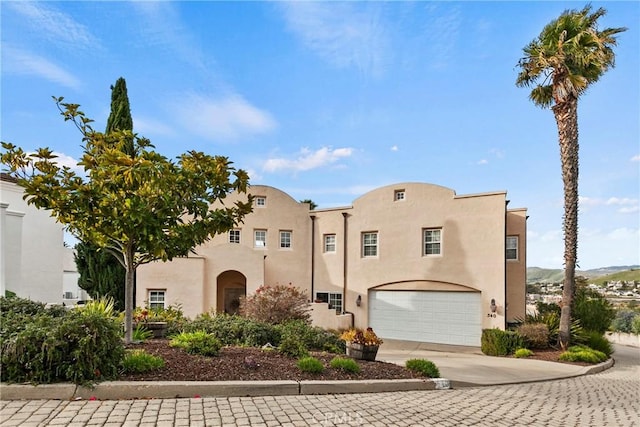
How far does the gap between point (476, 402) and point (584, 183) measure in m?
11.7

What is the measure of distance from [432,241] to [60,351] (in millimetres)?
14577

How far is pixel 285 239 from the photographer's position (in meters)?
20.4

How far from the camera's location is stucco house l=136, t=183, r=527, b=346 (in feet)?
53.4

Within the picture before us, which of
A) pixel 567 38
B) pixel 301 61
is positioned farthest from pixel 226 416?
pixel 567 38

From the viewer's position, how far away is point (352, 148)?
58.5 feet

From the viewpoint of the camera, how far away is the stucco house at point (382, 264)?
16.3 m

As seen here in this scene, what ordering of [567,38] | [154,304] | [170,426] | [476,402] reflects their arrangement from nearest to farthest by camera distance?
[170,426]
[476,402]
[567,38]
[154,304]

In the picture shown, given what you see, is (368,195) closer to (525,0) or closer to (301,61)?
(301,61)

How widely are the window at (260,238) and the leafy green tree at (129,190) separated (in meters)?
12.1

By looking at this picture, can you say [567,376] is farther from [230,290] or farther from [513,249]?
[230,290]

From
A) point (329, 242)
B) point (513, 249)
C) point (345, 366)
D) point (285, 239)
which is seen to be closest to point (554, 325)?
point (513, 249)

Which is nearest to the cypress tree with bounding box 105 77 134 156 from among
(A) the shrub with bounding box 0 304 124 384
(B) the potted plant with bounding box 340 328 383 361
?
(A) the shrub with bounding box 0 304 124 384

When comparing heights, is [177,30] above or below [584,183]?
above

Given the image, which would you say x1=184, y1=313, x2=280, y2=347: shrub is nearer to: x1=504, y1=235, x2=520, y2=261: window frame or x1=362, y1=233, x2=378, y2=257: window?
x1=362, y1=233, x2=378, y2=257: window
